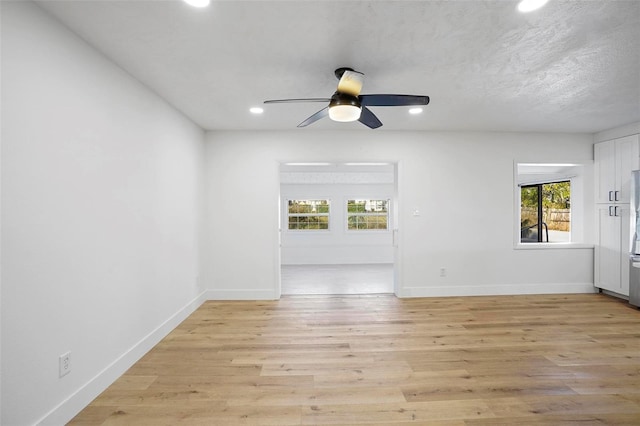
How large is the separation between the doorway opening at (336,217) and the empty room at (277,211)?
8.83ft

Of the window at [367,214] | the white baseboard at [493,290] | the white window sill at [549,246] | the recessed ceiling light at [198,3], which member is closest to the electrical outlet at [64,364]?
the recessed ceiling light at [198,3]

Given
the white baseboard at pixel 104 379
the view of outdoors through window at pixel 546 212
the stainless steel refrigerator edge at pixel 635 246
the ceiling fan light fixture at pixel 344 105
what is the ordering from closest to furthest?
1. the white baseboard at pixel 104 379
2. the ceiling fan light fixture at pixel 344 105
3. the stainless steel refrigerator edge at pixel 635 246
4. the view of outdoors through window at pixel 546 212

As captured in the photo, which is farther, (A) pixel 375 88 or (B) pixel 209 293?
(B) pixel 209 293

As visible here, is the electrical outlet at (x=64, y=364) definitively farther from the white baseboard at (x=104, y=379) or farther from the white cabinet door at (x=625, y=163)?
the white cabinet door at (x=625, y=163)

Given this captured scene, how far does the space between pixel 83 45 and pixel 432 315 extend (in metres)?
4.07

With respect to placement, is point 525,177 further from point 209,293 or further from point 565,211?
point 209,293

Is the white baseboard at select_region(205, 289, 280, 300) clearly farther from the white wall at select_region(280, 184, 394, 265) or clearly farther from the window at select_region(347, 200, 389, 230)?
the window at select_region(347, 200, 389, 230)

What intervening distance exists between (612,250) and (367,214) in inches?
181

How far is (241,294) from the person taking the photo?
168 inches

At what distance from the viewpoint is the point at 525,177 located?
241 inches

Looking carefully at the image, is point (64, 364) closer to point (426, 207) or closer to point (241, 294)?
point (241, 294)

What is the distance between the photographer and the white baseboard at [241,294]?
13.9 ft

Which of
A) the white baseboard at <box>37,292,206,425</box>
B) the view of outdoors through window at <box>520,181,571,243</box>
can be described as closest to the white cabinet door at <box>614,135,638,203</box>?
the view of outdoors through window at <box>520,181,571,243</box>

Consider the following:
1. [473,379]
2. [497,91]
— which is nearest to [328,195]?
[497,91]
